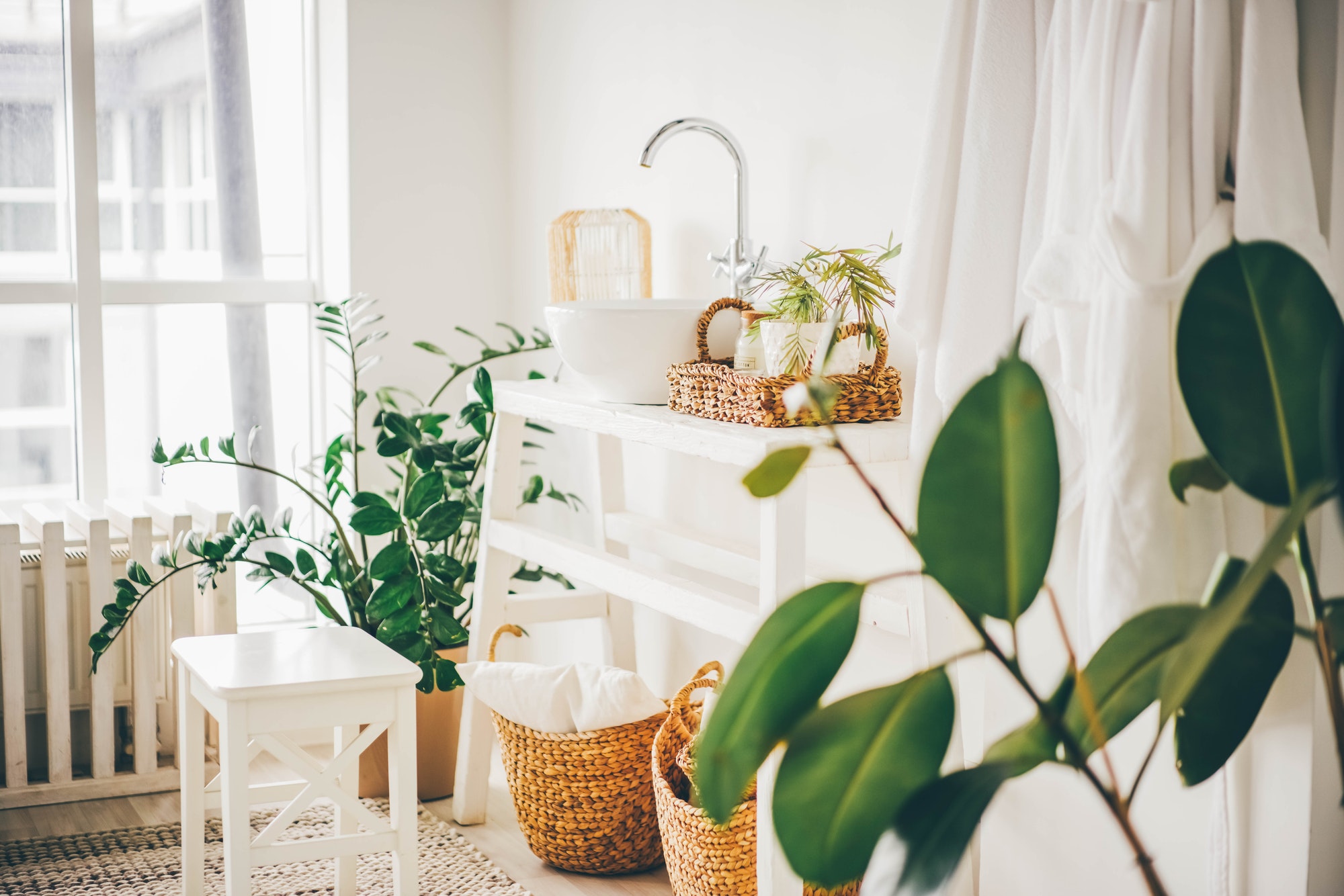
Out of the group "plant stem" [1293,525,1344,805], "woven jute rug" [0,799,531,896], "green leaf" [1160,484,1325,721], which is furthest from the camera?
"woven jute rug" [0,799,531,896]

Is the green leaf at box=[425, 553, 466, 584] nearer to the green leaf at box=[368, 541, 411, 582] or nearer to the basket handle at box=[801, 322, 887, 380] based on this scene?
the green leaf at box=[368, 541, 411, 582]

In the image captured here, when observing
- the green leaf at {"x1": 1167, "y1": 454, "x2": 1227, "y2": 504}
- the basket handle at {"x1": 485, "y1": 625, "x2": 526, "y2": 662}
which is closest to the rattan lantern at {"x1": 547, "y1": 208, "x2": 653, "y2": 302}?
the basket handle at {"x1": 485, "y1": 625, "x2": 526, "y2": 662}

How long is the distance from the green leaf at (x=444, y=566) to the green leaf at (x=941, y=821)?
181cm

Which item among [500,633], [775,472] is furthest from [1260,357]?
[500,633]

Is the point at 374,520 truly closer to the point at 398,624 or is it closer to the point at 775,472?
the point at 398,624

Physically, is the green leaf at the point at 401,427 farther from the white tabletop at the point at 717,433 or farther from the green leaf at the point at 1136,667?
the green leaf at the point at 1136,667

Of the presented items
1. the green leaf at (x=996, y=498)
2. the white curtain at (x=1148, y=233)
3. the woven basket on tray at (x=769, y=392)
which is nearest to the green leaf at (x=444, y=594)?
the woven basket on tray at (x=769, y=392)

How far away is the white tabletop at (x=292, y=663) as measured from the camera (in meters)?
1.68

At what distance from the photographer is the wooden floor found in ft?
6.70

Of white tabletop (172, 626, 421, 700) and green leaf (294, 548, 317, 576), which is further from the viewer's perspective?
green leaf (294, 548, 317, 576)

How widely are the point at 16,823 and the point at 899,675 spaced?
5.62 feet

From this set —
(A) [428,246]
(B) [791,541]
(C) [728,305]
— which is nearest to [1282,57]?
(B) [791,541]

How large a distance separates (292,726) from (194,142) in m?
1.74

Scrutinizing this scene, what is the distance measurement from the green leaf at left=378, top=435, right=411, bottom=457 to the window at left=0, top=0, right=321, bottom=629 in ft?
2.96
